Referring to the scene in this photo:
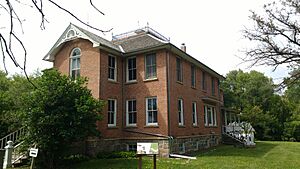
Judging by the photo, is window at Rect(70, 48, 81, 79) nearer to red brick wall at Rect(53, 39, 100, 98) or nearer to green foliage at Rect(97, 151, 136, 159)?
red brick wall at Rect(53, 39, 100, 98)

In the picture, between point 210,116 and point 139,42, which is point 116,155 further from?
point 210,116

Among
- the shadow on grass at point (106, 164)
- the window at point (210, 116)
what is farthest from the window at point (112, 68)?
the window at point (210, 116)

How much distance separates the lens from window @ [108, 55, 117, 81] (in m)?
18.1

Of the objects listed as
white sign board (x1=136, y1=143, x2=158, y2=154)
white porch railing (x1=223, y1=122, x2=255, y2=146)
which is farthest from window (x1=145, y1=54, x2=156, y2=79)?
white porch railing (x1=223, y1=122, x2=255, y2=146)

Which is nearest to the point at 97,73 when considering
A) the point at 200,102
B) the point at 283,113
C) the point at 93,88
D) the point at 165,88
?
the point at 93,88

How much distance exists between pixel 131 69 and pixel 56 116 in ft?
23.7

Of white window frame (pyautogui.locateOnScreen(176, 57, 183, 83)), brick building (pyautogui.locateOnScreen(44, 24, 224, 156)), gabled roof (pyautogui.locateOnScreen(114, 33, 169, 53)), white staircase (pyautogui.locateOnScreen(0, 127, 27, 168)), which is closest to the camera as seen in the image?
white staircase (pyautogui.locateOnScreen(0, 127, 27, 168))

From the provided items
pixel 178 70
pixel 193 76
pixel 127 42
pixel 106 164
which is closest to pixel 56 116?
pixel 106 164

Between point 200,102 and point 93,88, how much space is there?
970cm

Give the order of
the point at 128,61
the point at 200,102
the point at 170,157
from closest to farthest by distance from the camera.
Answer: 1. the point at 170,157
2. the point at 128,61
3. the point at 200,102

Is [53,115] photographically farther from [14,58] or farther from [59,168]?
[14,58]

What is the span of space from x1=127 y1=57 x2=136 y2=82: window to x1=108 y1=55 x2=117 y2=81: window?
3.30 feet

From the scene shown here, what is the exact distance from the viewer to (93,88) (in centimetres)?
1702

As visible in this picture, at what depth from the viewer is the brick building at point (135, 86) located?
1694 centimetres
